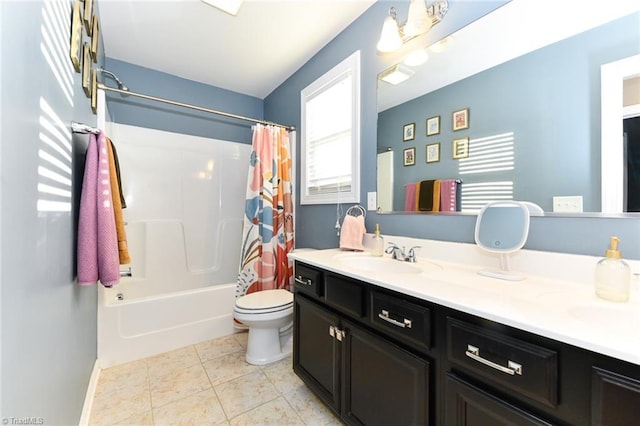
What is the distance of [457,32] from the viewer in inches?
53.9

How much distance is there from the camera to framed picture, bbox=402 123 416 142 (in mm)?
1575

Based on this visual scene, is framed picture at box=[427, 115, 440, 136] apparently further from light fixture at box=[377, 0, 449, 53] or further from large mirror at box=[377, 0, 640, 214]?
light fixture at box=[377, 0, 449, 53]

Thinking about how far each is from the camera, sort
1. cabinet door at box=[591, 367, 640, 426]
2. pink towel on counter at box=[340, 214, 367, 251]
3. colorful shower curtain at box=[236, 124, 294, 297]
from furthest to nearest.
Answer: colorful shower curtain at box=[236, 124, 294, 297]
pink towel on counter at box=[340, 214, 367, 251]
cabinet door at box=[591, 367, 640, 426]

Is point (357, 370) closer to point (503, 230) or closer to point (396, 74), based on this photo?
point (503, 230)

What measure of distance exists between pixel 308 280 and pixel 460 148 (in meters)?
1.05

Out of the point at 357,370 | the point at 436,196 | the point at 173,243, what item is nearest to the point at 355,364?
the point at 357,370

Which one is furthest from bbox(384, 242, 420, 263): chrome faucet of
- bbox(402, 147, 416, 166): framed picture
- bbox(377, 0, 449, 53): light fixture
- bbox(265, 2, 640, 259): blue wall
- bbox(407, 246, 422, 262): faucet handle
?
bbox(377, 0, 449, 53): light fixture

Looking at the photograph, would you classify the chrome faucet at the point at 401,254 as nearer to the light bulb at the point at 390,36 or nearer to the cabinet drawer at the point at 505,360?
the cabinet drawer at the point at 505,360

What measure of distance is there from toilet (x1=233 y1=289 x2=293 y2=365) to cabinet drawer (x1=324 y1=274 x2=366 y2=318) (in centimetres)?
64

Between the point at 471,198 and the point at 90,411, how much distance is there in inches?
88.4

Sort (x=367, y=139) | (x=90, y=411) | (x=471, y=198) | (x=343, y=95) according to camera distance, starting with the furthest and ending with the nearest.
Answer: (x=343, y=95), (x=367, y=139), (x=90, y=411), (x=471, y=198)

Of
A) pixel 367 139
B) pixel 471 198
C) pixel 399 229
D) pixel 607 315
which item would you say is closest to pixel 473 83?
pixel 471 198

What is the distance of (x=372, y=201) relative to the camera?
5.91 ft

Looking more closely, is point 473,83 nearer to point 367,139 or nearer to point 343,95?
point 367,139
